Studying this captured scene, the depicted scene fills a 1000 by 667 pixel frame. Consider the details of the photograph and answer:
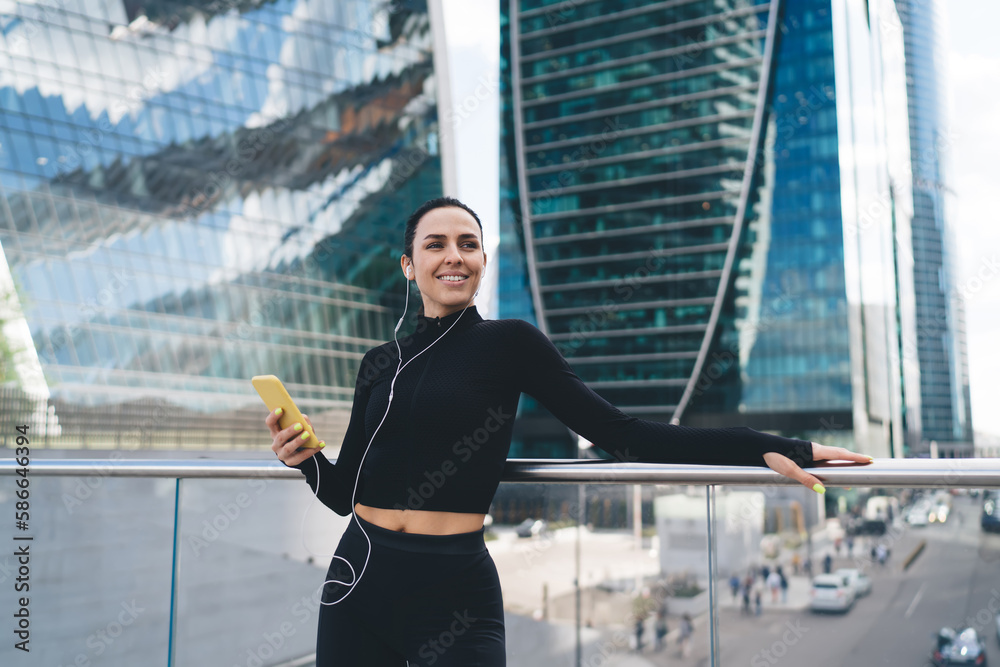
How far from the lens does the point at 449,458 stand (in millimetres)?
1575

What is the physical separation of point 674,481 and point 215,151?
27748 millimetres

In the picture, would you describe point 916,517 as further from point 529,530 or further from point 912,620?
point 529,530

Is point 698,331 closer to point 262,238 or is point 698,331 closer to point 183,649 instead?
point 262,238

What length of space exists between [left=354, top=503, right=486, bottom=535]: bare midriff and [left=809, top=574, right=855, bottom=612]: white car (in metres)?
1.09

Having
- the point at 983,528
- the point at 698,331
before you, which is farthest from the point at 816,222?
the point at 983,528

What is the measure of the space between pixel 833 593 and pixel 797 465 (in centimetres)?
111

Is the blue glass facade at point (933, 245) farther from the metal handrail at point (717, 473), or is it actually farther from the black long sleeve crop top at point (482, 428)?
the black long sleeve crop top at point (482, 428)

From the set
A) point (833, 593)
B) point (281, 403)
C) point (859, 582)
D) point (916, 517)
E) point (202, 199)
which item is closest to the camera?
point (281, 403)

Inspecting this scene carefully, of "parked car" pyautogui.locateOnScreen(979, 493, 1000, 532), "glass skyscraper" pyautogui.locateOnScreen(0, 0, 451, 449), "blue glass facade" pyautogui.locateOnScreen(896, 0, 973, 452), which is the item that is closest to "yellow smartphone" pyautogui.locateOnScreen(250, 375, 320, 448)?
"parked car" pyautogui.locateOnScreen(979, 493, 1000, 532)

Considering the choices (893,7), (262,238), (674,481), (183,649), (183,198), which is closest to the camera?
(674,481)

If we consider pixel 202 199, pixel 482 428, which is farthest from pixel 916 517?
pixel 202 199

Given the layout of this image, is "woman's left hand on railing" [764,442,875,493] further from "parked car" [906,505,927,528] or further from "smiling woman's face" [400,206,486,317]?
"smiling woman's face" [400,206,486,317]

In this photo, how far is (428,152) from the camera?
116ft

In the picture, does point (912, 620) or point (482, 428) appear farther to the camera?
point (912, 620)
